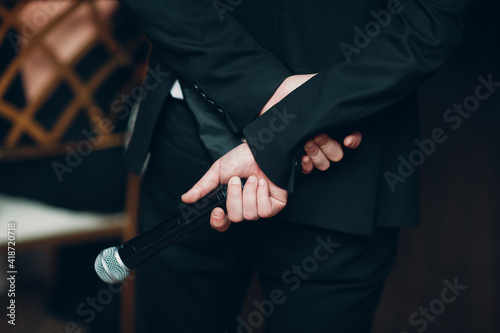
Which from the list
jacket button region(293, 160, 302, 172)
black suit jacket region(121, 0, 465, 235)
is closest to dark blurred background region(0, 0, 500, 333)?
black suit jacket region(121, 0, 465, 235)

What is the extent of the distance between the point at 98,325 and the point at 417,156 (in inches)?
47.0

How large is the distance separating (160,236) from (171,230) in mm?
15

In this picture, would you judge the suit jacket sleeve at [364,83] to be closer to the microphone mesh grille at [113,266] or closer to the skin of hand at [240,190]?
the skin of hand at [240,190]

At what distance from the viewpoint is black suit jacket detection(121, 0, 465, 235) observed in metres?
0.59

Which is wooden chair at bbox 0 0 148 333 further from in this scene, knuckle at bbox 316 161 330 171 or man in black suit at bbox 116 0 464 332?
knuckle at bbox 316 161 330 171

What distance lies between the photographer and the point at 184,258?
2.49 feet

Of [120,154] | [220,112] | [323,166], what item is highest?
[220,112]

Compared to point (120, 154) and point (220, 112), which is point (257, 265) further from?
point (120, 154)

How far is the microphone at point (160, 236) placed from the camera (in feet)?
2.05

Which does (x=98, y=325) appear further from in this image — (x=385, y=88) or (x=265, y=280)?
(x=385, y=88)

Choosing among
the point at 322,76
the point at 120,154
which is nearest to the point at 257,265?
the point at 322,76

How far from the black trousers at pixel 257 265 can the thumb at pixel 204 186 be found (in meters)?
0.08

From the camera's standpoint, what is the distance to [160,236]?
63 cm

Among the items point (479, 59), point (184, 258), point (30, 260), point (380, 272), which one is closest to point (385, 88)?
point (380, 272)
